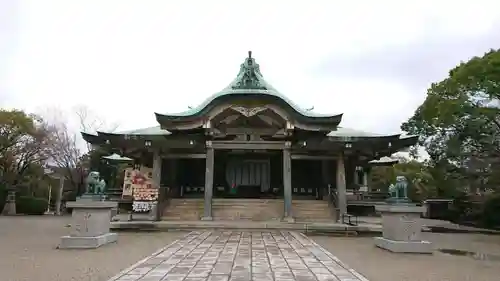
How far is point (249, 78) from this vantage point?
64.7 feet

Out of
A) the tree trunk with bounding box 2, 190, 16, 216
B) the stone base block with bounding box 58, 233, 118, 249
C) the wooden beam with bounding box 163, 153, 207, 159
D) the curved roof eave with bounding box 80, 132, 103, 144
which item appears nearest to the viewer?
the stone base block with bounding box 58, 233, 118, 249

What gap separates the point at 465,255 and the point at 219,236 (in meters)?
6.50

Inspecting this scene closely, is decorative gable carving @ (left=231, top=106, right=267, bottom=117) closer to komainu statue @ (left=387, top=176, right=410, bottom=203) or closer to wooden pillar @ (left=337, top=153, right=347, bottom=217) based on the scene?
wooden pillar @ (left=337, top=153, right=347, bottom=217)

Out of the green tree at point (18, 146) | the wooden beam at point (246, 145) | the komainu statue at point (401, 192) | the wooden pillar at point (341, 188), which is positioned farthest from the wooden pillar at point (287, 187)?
the green tree at point (18, 146)

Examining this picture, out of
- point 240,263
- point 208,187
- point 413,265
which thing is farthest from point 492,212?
point 240,263

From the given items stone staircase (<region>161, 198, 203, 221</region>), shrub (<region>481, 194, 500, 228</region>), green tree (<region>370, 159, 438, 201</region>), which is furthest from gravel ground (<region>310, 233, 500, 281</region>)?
A: green tree (<region>370, 159, 438, 201</region>)

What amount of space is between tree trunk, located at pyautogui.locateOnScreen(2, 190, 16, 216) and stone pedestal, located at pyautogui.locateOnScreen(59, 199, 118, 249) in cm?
2349

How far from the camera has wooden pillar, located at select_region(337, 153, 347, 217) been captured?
17141 millimetres

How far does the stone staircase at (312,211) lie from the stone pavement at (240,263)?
628 centimetres

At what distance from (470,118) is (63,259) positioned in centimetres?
1821

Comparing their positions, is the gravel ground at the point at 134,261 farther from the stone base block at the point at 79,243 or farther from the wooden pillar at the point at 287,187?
the wooden pillar at the point at 287,187

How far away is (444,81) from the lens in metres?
21.4

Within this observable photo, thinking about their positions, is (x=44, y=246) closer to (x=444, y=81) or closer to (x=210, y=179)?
(x=210, y=179)

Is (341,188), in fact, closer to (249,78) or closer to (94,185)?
(249,78)
